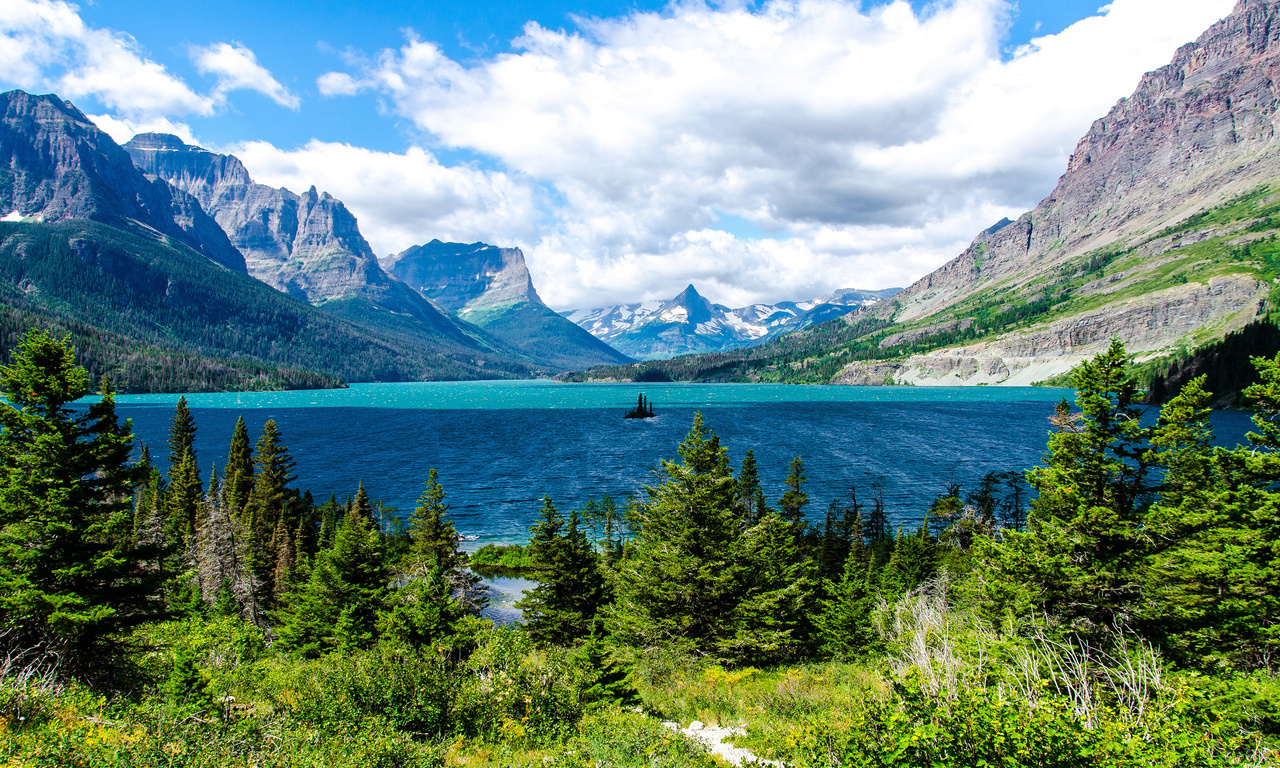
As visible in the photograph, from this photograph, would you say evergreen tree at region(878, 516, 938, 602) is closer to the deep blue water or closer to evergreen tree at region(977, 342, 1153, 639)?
the deep blue water

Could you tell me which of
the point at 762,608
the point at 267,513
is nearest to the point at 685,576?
the point at 762,608

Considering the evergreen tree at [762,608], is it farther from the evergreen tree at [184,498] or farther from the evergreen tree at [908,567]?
the evergreen tree at [184,498]

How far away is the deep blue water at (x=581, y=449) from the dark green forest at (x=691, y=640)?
42494 millimetres

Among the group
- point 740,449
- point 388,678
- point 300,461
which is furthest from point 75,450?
point 740,449

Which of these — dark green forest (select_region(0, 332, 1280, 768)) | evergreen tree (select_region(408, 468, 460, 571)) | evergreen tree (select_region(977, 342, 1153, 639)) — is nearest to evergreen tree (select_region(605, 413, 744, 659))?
dark green forest (select_region(0, 332, 1280, 768))

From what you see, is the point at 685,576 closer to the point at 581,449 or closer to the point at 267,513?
the point at 267,513

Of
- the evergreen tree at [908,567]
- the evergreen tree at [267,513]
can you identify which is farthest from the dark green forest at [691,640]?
the evergreen tree at [267,513]

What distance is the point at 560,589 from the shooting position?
3553cm

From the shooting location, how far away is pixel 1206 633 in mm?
17719

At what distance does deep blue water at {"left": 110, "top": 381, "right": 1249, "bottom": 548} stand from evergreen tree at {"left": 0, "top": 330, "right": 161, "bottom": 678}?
47.4 metres

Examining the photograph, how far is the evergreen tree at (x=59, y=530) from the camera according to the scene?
62.9 feet

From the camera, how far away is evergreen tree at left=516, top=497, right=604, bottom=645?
34219 mm

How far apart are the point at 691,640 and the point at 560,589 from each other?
11.3 meters

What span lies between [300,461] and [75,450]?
94.2m
